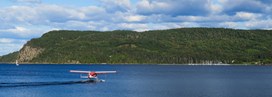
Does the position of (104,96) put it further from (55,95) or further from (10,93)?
(10,93)

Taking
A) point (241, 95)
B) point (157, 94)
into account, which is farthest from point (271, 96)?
point (157, 94)

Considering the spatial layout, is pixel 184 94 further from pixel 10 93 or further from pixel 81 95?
pixel 10 93

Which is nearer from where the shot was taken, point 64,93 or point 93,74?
point 64,93

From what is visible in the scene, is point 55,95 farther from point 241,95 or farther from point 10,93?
point 241,95

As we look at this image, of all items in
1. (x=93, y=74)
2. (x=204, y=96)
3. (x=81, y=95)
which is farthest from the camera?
(x=93, y=74)

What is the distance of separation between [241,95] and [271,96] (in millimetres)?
4885

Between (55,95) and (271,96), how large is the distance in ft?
119

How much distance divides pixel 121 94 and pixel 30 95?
1569cm

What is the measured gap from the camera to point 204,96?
8269 centimetres

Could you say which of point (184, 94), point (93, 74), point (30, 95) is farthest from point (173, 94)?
point (93, 74)

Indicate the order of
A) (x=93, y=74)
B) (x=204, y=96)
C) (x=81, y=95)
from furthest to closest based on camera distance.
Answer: (x=93, y=74)
(x=81, y=95)
(x=204, y=96)

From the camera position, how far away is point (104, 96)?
282 feet

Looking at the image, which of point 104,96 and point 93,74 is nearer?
point 104,96

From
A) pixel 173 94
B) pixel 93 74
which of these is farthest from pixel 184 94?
pixel 93 74
